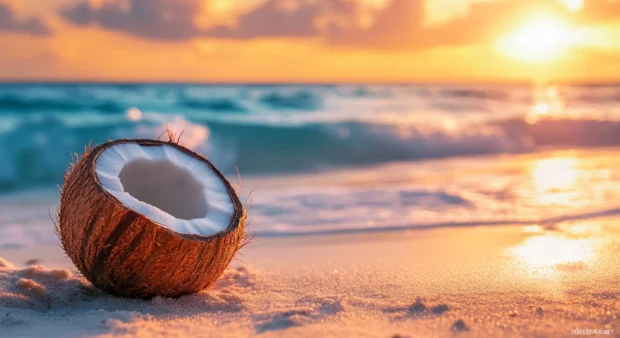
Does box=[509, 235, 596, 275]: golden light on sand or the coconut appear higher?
box=[509, 235, 596, 275]: golden light on sand

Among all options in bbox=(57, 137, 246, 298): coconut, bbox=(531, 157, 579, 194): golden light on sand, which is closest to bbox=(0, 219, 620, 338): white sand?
bbox=(57, 137, 246, 298): coconut

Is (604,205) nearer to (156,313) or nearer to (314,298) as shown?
(314,298)

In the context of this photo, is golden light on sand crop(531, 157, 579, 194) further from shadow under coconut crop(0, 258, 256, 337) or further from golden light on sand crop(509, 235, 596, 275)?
shadow under coconut crop(0, 258, 256, 337)

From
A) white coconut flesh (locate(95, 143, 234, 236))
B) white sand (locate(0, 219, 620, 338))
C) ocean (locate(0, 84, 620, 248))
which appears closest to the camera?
white sand (locate(0, 219, 620, 338))

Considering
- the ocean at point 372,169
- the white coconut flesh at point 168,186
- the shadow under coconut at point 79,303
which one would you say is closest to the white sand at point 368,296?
the shadow under coconut at point 79,303

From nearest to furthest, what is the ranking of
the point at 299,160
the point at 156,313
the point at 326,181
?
the point at 156,313
the point at 326,181
the point at 299,160

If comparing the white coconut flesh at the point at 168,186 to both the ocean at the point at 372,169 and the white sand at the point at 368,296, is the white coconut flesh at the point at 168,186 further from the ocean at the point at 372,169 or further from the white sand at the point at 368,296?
the white sand at the point at 368,296

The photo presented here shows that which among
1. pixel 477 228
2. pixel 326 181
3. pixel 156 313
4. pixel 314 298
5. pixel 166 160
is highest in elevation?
pixel 326 181

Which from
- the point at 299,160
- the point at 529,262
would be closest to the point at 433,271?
the point at 529,262
